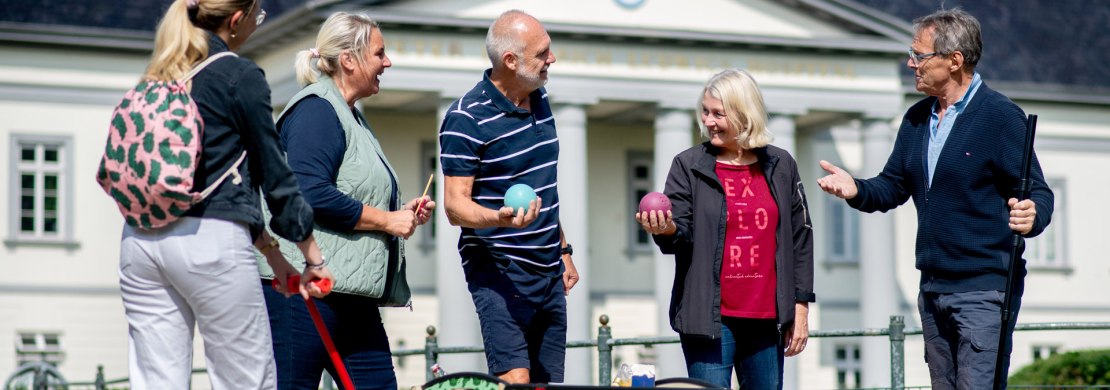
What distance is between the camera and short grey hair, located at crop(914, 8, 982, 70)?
723cm

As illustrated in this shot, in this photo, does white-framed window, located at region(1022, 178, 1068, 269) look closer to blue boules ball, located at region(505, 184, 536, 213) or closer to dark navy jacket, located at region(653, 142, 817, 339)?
dark navy jacket, located at region(653, 142, 817, 339)

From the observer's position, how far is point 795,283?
7.23 metres

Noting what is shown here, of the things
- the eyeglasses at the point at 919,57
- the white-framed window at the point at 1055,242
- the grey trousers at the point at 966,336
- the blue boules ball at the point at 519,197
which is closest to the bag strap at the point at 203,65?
the blue boules ball at the point at 519,197

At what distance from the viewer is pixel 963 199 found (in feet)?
23.5

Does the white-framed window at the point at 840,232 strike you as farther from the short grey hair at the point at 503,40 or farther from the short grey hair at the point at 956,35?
the short grey hair at the point at 503,40

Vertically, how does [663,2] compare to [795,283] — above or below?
above

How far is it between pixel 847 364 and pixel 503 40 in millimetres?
31516

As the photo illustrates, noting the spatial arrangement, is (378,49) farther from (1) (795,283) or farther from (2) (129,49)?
(2) (129,49)

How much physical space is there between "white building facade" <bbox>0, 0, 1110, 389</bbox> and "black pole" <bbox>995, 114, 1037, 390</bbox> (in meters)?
23.1

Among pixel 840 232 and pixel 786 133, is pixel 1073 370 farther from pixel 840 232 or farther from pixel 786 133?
pixel 840 232

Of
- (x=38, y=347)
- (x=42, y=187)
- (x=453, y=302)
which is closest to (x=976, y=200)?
(x=453, y=302)

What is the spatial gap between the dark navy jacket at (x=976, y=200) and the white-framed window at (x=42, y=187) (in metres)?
27.8

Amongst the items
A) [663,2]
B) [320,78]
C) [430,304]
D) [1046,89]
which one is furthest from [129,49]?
[320,78]

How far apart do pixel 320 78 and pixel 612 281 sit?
29641 millimetres
